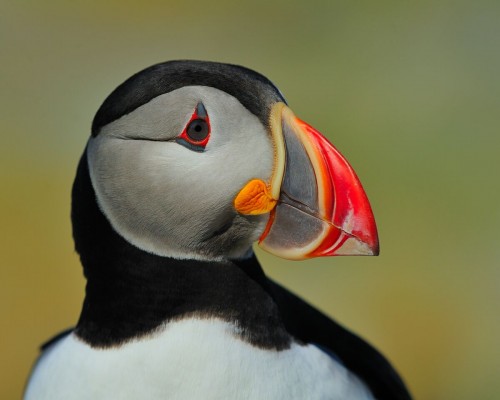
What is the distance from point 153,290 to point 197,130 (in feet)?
1.51

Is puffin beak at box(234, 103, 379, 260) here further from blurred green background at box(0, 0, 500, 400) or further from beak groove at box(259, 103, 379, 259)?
blurred green background at box(0, 0, 500, 400)

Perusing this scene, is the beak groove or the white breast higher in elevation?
the beak groove

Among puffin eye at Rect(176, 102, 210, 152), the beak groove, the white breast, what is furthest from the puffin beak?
the white breast

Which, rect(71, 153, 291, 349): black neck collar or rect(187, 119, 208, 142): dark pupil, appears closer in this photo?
rect(187, 119, 208, 142): dark pupil

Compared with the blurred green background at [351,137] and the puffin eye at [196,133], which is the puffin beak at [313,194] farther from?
the blurred green background at [351,137]

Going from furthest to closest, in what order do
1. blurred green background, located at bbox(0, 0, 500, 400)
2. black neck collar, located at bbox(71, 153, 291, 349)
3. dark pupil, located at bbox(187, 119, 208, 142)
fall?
blurred green background, located at bbox(0, 0, 500, 400) → black neck collar, located at bbox(71, 153, 291, 349) → dark pupil, located at bbox(187, 119, 208, 142)

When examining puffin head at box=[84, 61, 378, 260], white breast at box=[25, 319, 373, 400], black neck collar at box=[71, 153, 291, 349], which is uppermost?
puffin head at box=[84, 61, 378, 260]

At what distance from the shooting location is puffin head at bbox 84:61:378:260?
2926 millimetres

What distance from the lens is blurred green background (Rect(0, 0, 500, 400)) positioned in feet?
24.1

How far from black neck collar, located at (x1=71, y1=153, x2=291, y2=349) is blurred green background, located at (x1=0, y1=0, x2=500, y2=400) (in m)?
3.73

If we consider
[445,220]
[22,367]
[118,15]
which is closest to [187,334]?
[22,367]

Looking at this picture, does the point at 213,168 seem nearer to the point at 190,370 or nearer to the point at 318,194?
the point at 318,194

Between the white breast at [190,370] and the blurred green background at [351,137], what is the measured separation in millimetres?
3710

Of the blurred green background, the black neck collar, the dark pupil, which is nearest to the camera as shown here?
the dark pupil
